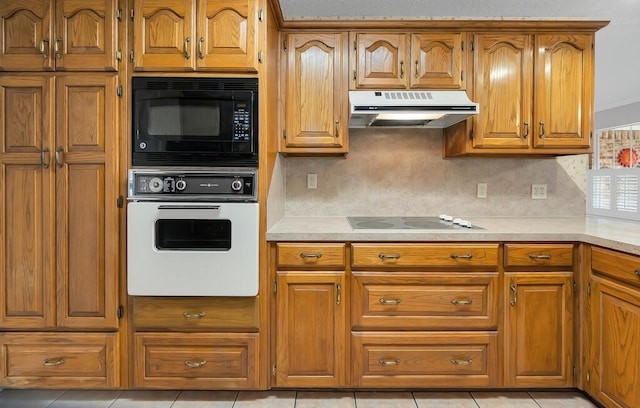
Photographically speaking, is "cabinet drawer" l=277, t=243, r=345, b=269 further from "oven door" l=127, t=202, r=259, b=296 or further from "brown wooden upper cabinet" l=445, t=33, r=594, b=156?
"brown wooden upper cabinet" l=445, t=33, r=594, b=156

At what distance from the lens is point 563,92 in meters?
2.37

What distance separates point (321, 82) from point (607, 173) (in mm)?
4859

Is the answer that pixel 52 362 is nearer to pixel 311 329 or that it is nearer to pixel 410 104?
pixel 311 329

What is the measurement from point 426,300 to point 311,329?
2.05 feet

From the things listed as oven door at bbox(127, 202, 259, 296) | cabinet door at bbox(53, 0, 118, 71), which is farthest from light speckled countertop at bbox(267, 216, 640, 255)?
cabinet door at bbox(53, 0, 118, 71)

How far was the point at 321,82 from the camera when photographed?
2377mm

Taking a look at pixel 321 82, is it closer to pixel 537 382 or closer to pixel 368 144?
pixel 368 144

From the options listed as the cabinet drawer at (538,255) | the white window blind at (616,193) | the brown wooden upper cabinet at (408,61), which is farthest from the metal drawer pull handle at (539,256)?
the white window blind at (616,193)

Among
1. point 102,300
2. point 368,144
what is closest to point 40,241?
point 102,300

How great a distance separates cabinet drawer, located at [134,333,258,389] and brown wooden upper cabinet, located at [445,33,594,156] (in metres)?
1.90

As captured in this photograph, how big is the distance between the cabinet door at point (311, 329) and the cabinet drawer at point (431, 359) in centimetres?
11

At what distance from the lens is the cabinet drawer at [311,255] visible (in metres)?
1.99

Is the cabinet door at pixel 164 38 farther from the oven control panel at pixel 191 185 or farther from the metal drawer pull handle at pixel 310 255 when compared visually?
the metal drawer pull handle at pixel 310 255

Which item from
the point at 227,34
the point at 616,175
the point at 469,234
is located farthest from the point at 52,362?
the point at 616,175
